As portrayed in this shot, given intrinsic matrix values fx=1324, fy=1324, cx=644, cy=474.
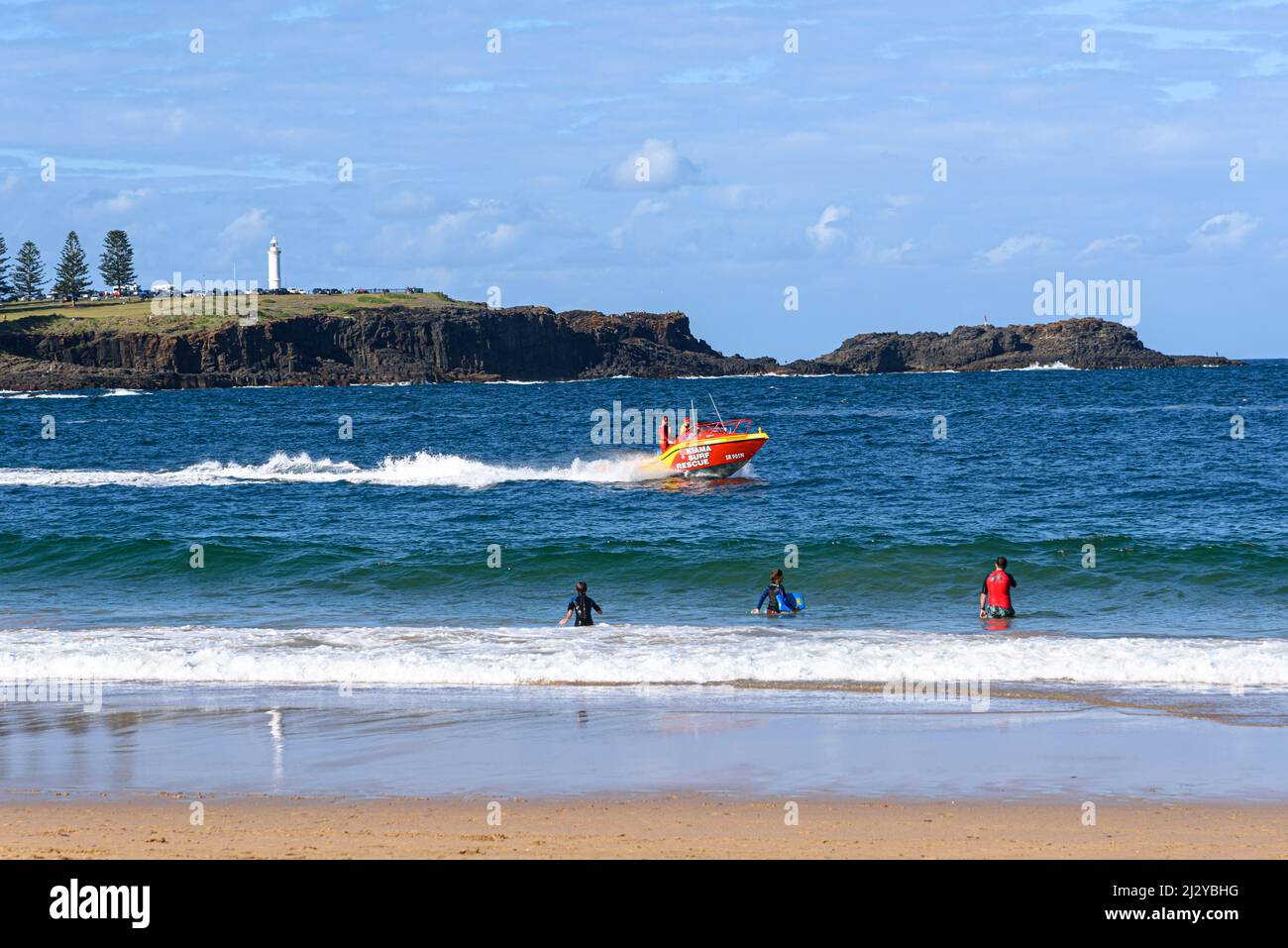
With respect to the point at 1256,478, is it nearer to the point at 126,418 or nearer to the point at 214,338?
the point at 126,418

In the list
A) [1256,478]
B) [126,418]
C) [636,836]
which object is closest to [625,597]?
[636,836]

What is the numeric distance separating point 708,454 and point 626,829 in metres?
33.8

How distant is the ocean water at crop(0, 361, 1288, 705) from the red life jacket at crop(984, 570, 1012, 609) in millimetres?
375

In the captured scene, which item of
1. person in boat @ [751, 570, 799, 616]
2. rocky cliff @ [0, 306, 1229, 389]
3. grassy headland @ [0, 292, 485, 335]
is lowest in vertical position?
person in boat @ [751, 570, 799, 616]

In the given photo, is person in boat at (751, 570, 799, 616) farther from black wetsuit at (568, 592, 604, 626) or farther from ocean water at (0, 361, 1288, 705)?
black wetsuit at (568, 592, 604, 626)

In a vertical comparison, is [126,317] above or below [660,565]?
above

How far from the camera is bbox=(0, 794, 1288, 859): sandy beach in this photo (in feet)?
29.6

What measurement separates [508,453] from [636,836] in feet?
169

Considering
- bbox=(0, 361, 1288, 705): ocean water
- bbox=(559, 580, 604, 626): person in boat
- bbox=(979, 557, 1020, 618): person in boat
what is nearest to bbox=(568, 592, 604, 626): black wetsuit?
bbox=(559, 580, 604, 626): person in boat

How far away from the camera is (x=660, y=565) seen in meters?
26.8

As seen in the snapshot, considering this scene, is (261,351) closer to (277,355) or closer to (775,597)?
(277,355)

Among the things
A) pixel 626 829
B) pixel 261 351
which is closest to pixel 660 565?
pixel 626 829

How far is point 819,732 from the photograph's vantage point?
1298cm
